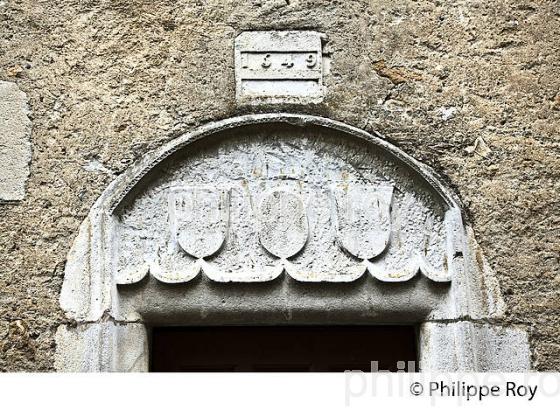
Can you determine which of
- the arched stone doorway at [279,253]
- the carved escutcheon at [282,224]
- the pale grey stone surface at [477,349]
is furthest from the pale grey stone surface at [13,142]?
the pale grey stone surface at [477,349]

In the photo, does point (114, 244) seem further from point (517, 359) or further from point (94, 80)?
point (517, 359)

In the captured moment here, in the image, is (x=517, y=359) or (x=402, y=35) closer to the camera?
(x=517, y=359)

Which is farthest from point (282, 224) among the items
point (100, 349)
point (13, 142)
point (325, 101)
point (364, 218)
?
point (13, 142)

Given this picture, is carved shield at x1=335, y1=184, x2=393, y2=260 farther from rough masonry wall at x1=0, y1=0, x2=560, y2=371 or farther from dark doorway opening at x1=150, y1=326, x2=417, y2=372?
dark doorway opening at x1=150, y1=326, x2=417, y2=372

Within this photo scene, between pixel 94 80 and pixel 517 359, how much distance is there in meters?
1.37

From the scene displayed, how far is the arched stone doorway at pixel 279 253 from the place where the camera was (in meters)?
2.81

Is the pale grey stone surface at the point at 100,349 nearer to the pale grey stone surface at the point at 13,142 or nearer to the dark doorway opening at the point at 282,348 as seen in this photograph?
the dark doorway opening at the point at 282,348

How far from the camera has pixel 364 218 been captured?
2.86 metres

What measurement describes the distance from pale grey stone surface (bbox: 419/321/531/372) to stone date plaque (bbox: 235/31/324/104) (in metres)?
0.73

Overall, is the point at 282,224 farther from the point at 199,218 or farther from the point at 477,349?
the point at 477,349

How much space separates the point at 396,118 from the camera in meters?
2.91

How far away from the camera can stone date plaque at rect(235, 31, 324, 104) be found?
292 centimetres

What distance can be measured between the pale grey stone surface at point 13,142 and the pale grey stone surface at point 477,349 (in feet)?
3.90

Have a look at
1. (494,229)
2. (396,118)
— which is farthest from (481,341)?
(396,118)
